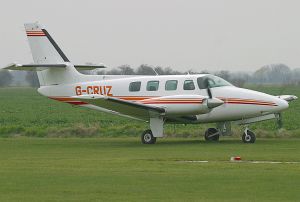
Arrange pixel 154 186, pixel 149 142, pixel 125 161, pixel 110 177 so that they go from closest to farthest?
pixel 154 186
pixel 110 177
pixel 125 161
pixel 149 142

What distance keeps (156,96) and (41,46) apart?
18.1 ft

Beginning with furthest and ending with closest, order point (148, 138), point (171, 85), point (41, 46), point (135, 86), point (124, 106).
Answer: point (41, 46) < point (135, 86) < point (171, 85) < point (148, 138) < point (124, 106)

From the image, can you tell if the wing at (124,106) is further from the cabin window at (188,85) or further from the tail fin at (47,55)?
the tail fin at (47,55)

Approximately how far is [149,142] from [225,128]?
136 inches

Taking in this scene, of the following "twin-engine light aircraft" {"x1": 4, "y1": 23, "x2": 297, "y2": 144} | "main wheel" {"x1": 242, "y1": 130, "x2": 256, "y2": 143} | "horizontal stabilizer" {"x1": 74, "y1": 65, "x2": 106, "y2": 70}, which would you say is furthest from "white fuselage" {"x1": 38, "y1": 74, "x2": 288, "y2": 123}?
"horizontal stabilizer" {"x1": 74, "y1": 65, "x2": 106, "y2": 70}

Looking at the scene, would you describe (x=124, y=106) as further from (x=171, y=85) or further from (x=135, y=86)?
(x=171, y=85)

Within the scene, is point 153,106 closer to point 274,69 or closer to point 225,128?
point 225,128

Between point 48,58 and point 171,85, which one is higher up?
point 48,58

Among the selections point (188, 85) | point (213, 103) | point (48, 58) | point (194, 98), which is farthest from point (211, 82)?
point (48, 58)

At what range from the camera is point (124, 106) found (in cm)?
2866

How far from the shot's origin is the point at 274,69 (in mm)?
147125

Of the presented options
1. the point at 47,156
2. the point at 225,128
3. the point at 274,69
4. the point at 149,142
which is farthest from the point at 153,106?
the point at 274,69

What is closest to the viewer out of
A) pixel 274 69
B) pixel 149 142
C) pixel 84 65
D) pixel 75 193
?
pixel 75 193

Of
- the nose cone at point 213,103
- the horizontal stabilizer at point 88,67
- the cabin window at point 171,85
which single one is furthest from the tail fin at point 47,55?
the nose cone at point 213,103
